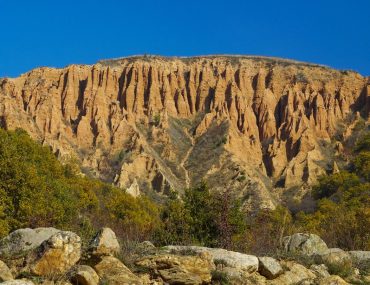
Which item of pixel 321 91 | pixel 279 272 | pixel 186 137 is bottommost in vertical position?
pixel 279 272

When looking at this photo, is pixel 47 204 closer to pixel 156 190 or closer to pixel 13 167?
pixel 13 167

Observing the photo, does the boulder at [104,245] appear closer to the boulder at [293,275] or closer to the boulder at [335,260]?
the boulder at [293,275]

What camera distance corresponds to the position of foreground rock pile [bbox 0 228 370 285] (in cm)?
939

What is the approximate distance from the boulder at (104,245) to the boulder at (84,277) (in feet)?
2.22

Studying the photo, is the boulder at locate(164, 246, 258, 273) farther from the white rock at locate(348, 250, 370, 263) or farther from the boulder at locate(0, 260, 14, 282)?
the white rock at locate(348, 250, 370, 263)

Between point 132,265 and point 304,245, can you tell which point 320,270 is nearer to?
point 304,245

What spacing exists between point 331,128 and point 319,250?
8161 cm

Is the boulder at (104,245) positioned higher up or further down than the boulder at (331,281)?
higher up

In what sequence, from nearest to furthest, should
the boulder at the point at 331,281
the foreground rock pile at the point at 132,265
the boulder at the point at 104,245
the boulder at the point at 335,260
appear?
the foreground rock pile at the point at 132,265 → the boulder at the point at 104,245 → the boulder at the point at 331,281 → the boulder at the point at 335,260

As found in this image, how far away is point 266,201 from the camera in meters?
68.3

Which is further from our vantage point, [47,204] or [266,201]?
[266,201]

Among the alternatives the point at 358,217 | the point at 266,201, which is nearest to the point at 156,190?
the point at 266,201

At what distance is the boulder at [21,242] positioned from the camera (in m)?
10.0

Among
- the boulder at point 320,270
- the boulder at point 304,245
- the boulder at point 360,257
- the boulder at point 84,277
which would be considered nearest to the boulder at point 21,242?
the boulder at point 84,277
